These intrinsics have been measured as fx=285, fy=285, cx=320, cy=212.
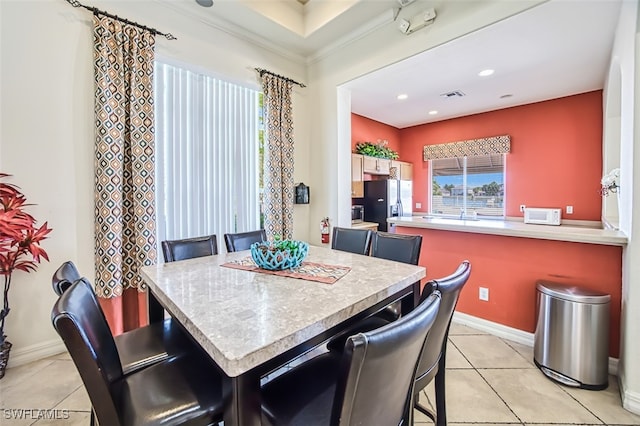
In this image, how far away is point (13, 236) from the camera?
5.94ft

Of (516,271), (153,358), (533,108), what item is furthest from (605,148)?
(153,358)

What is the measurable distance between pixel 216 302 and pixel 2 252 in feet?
5.78

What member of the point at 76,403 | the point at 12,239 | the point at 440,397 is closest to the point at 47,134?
the point at 12,239

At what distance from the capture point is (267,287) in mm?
1367

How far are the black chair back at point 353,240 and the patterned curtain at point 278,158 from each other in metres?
1.16

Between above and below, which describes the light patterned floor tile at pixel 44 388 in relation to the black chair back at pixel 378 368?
below

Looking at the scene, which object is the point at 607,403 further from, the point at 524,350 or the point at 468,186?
the point at 468,186

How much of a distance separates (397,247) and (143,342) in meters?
1.68

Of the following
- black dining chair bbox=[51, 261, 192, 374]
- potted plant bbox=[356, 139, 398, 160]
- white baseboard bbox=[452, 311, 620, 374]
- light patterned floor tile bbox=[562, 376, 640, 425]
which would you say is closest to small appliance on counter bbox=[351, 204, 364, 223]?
potted plant bbox=[356, 139, 398, 160]

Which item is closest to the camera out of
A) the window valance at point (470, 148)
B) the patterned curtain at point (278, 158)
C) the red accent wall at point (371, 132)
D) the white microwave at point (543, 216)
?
the patterned curtain at point (278, 158)

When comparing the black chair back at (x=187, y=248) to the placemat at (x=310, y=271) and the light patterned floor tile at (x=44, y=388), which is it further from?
the light patterned floor tile at (x=44, y=388)

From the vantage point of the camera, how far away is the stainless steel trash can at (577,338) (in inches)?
76.5

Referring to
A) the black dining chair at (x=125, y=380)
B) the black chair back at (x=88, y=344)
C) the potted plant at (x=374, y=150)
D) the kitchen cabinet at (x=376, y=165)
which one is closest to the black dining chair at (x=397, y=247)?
the black dining chair at (x=125, y=380)

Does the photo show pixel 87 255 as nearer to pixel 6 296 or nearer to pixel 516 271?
pixel 6 296
